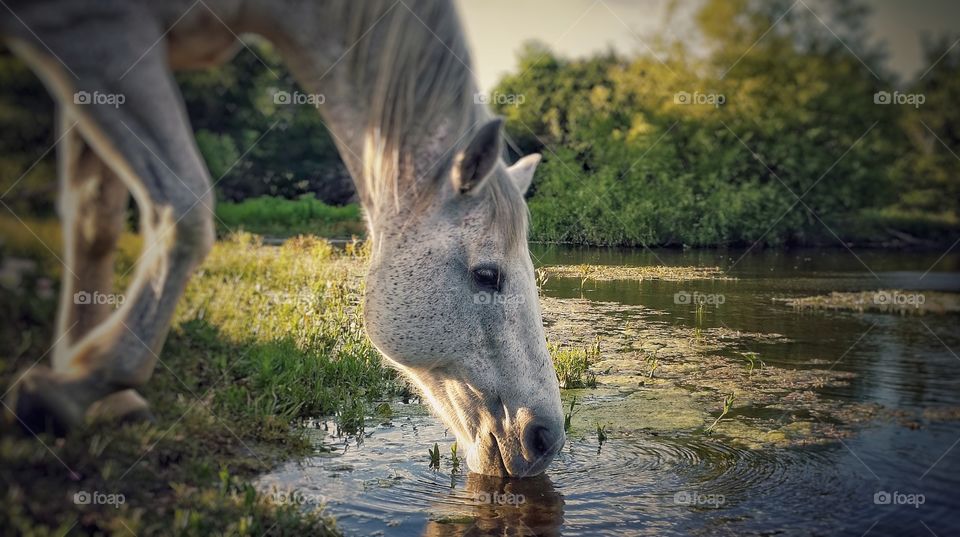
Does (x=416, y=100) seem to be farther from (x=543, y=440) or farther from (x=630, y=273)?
(x=630, y=273)

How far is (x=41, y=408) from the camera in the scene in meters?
2.43

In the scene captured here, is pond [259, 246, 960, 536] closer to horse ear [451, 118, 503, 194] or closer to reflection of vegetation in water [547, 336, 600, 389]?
reflection of vegetation in water [547, 336, 600, 389]

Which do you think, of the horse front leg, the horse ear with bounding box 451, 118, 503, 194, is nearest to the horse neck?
the horse ear with bounding box 451, 118, 503, 194

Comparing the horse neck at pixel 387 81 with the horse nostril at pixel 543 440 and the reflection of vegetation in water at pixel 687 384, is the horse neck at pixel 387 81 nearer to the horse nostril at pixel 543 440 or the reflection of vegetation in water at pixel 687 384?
the horse nostril at pixel 543 440

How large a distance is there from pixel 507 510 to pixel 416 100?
1.74 metres

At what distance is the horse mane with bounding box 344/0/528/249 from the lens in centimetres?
273

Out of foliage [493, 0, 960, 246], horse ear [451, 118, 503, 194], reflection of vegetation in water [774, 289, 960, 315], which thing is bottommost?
reflection of vegetation in water [774, 289, 960, 315]

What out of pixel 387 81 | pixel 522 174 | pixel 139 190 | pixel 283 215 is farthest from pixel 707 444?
pixel 283 215

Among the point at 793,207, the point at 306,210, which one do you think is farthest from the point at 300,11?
the point at 793,207

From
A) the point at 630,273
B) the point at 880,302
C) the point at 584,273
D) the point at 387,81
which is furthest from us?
the point at 880,302

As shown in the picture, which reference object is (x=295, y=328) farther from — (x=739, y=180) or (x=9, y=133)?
(x=739, y=180)

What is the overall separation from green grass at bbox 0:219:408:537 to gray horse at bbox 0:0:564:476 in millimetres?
214

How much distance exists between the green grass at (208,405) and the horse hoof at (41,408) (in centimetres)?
5

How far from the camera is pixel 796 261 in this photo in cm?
1267
